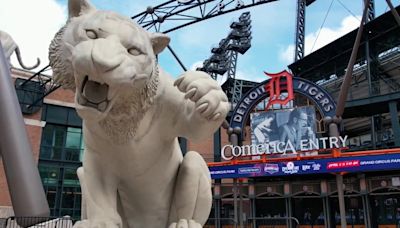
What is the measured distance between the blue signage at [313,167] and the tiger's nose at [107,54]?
14.4m

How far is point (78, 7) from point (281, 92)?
1685cm

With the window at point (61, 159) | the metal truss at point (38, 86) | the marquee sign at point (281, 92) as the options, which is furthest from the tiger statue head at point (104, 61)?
the window at point (61, 159)

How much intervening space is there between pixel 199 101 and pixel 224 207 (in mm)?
20150

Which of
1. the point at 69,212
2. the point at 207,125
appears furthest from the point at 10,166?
the point at 69,212

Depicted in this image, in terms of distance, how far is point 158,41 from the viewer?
170 centimetres

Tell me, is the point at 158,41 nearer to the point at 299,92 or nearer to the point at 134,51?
the point at 134,51

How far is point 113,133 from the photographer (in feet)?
5.44

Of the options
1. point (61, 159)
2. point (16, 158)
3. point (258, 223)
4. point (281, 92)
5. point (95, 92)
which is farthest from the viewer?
point (61, 159)

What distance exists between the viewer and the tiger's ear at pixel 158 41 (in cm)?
166

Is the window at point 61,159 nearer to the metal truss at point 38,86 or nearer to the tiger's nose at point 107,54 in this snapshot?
the metal truss at point 38,86

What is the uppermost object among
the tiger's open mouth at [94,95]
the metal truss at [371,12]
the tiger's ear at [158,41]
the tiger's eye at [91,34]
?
the metal truss at [371,12]

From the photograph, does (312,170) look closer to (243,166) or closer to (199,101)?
(243,166)

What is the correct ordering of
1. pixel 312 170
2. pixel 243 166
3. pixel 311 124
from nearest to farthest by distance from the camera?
pixel 312 170, pixel 243 166, pixel 311 124

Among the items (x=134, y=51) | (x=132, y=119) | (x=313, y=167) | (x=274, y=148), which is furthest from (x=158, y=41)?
(x=274, y=148)
